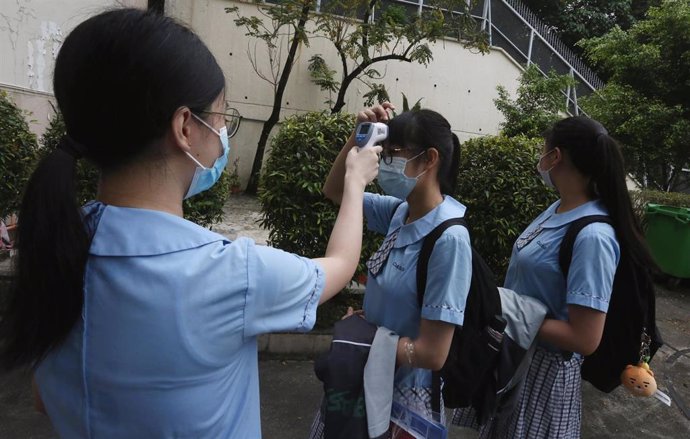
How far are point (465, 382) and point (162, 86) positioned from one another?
4.30ft

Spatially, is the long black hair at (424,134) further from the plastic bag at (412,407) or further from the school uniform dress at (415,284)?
the plastic bag at (412,407)

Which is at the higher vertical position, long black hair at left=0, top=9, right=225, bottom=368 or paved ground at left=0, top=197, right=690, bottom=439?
long black hair at left=0, top=9, right=225, bottom=368

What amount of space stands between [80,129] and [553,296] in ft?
5.34

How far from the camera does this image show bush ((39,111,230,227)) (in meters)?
3.47

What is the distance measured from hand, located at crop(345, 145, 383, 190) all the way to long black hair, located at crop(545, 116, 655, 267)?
2.87 feet

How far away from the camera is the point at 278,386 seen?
131 inches

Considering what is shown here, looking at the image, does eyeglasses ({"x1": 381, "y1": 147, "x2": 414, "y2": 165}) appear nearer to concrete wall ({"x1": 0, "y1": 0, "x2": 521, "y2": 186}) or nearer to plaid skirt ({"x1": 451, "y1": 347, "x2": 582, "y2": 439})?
plaid skirt ({"x1": 451, "y1": 347, "x2": 582, "y2": 439})

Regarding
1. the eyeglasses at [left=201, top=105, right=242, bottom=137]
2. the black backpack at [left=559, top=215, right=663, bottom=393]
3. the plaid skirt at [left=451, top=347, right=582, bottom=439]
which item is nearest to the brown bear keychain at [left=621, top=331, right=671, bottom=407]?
the black backpack at [left=559, top=215, right=663, bottom=393]

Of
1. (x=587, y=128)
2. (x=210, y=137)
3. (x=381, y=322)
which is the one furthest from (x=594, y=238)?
(x=210, y=137)

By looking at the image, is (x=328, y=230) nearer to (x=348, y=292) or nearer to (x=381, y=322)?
(x=348, y=292)

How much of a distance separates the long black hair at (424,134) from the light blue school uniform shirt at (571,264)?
490 mm

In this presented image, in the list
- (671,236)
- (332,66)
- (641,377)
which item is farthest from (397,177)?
(332,66)

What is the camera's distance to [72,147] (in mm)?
907

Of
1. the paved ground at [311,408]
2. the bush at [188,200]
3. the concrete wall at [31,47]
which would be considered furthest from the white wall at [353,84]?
the paved ground at [311,408]
